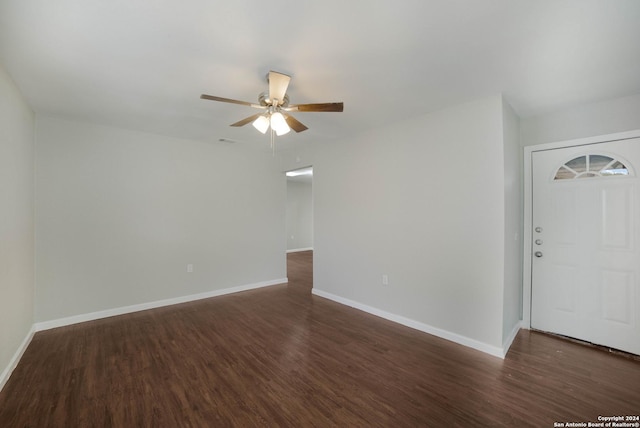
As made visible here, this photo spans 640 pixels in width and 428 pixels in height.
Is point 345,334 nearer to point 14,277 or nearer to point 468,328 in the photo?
point 468,328

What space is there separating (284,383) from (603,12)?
3213 mm

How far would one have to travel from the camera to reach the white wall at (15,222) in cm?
222

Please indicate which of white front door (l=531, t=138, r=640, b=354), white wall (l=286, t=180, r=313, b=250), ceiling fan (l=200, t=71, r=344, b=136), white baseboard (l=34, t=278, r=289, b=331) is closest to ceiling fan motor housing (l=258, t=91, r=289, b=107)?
ceiling fan (l=200, t=71, r=344, b=136)

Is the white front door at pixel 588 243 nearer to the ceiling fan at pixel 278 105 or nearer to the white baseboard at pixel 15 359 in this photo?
the ceiling fan at pixel 278 105

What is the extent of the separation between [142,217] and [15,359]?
1918 mm

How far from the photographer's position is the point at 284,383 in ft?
7.22

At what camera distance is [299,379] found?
2254 mm

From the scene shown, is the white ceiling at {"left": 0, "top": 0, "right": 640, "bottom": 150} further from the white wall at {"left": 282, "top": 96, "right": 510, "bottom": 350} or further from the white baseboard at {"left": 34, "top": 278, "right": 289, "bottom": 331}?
the white baseboard at {"left": 34, "top": 278, "right": 289, "bottom": 331}

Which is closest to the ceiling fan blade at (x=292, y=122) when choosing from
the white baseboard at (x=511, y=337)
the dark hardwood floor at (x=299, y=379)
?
the dark hardwood floor at (x=299, y=379)

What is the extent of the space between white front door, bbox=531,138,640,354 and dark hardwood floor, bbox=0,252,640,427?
29 centimetres

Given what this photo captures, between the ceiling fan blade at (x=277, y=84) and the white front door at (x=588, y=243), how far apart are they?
9.90 ft

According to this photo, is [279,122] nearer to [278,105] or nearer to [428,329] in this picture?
[278,105]

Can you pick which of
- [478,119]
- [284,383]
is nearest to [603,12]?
[478,119]

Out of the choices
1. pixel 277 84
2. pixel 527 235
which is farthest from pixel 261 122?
pixel 527 235
